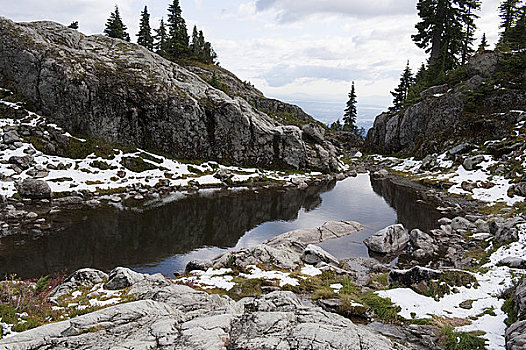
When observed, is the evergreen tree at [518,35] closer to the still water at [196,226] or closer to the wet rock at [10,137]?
the still water at [196,226]

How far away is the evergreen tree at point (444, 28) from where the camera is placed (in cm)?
7369

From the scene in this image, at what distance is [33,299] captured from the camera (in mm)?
12812

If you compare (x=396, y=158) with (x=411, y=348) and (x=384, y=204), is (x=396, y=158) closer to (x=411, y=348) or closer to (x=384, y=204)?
(x=384, y=204)

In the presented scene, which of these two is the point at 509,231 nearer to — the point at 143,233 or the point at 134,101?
the point at 143,233

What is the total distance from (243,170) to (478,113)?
4869 centimetres

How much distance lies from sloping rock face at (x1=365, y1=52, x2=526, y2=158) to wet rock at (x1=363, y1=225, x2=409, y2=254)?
38755 millimetres

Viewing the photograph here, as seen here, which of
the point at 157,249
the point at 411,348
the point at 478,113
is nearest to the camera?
the point at 411,348

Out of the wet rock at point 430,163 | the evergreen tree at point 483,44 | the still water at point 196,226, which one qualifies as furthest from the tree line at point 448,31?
the still water at point 196,226

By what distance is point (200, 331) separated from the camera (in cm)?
895

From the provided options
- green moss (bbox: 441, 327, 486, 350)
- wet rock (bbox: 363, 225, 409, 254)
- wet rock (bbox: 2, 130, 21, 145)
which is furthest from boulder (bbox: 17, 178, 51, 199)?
green moss (bbox: 441, 327, 486, 350)

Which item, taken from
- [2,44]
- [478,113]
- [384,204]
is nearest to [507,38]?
[478,113]

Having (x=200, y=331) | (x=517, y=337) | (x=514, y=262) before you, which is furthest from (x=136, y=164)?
(x=517, y=337)

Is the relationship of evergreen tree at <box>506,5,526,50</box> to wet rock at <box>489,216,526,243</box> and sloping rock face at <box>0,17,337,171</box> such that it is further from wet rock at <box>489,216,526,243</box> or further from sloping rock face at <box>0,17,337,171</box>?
wet rock at <box>489,216,526,243</box>

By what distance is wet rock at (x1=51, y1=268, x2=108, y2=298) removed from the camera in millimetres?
16169
